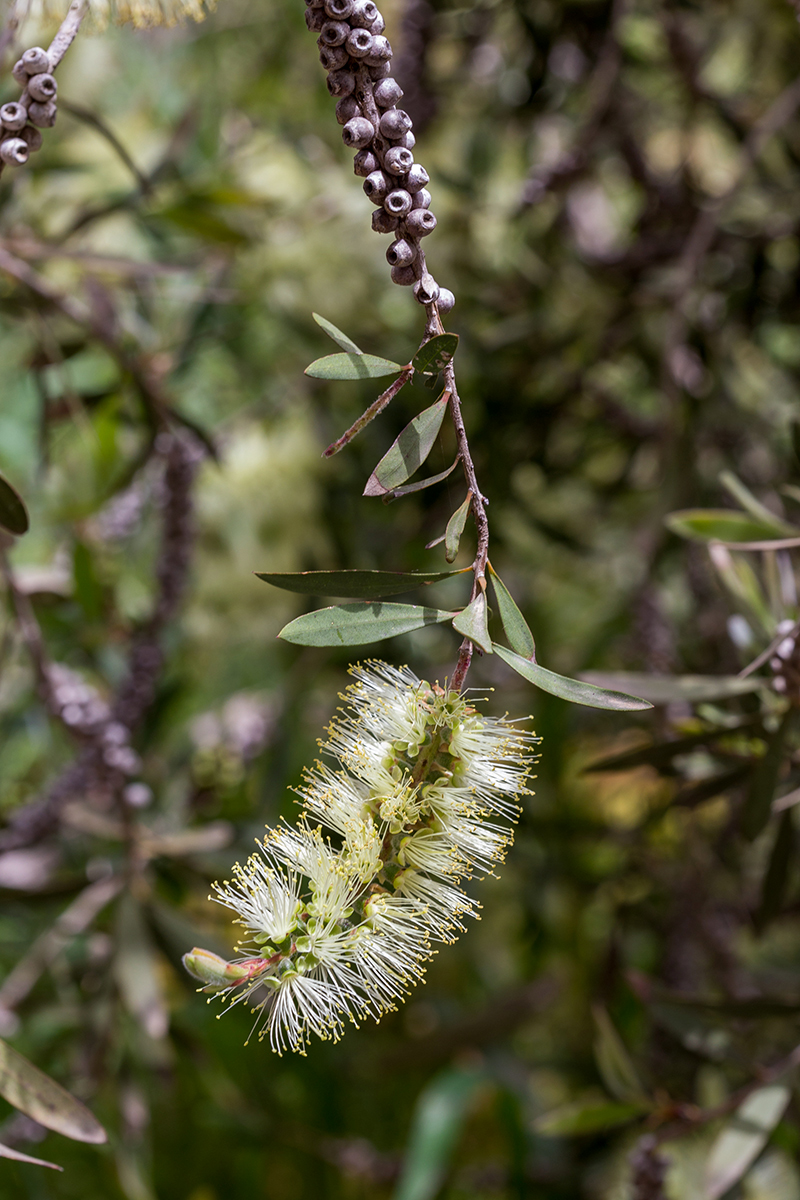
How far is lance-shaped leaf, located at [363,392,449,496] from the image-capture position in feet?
1.08

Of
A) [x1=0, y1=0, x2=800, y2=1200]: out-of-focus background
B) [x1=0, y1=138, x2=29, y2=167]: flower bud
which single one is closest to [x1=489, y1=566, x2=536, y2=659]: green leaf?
[x1=0, y1=138, x2=29, y2=167]: flower bud

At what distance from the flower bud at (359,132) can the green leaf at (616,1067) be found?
Answer: 54 centimetres

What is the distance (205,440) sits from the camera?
72 cm

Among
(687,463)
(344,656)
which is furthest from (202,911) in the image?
(687,463)

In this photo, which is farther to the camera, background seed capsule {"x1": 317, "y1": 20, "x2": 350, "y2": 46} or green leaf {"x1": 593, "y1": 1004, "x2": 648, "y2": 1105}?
green leaf {"x1": 593, "y1": 1004, "x2": 648, "y2": 1105}

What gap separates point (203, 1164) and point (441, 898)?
961 mm

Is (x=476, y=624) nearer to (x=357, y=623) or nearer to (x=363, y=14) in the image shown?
(x=357, y=623)

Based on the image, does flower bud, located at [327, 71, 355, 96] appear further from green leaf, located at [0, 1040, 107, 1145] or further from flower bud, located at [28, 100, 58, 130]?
green leaf, located at [0, 1040, 107, 1145]

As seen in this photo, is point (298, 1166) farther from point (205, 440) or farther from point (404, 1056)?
point (205, 440)

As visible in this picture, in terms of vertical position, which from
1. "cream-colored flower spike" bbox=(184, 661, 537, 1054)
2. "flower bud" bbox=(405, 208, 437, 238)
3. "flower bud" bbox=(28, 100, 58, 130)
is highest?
"flower bud" bbox=(28, 100, 58, 130)

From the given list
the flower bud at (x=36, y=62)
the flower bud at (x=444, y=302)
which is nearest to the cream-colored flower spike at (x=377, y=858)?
the flower bud at (x=444, y=302)

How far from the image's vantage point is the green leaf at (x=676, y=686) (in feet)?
1.77

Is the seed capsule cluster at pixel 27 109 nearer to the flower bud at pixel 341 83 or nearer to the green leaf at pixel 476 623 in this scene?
the flower bud at pixel 341 83

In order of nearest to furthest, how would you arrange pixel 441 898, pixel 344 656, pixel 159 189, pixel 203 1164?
pixel 441 898
pixel 159 189
pixel 344 656
pixel 203 1164
